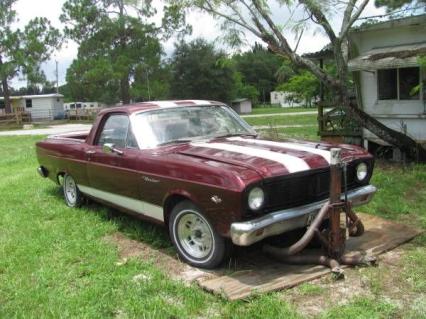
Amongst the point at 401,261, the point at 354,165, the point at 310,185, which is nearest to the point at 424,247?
the point at 401,261

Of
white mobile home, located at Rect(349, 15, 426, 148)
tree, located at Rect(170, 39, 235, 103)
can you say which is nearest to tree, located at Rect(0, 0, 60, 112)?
tree, located at Rect(170, 39, 235, 103)

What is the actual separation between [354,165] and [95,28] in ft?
122

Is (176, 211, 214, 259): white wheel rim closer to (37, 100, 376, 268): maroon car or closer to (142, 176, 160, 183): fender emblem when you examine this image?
(37, 100, 376, 268): maroon car

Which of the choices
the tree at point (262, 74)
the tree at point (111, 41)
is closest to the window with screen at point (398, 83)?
the tree at point (111, 41)

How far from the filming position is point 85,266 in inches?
201

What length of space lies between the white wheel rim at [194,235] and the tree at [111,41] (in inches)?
1328

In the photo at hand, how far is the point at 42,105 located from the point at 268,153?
167 ft

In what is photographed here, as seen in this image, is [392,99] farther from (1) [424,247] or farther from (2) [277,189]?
(2) [277,189]

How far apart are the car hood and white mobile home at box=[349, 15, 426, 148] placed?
604 cm

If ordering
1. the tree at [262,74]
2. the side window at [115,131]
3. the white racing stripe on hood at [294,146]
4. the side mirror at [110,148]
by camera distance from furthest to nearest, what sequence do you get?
the tree at [262,74], the side window at [115,131], the side mirror at [110,148], the white racing stripe on hood at [294,146]

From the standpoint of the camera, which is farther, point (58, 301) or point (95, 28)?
point (95, 28)

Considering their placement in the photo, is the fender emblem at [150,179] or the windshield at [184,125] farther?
the windshield at [184,125]

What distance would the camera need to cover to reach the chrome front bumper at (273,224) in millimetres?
4328

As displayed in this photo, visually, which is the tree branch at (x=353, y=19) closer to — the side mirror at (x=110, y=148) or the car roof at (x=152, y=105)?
the car roof at (x=152, y=105)
